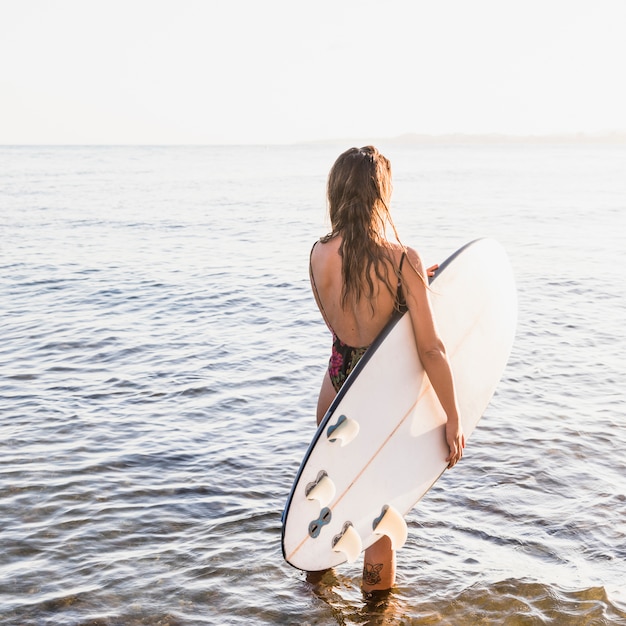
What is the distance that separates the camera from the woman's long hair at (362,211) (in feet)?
10.2

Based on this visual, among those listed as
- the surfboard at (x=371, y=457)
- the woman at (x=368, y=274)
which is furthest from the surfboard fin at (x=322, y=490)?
the woman at (x=368, y=274)

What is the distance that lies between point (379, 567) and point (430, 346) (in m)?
1.27

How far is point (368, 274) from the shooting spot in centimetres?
319

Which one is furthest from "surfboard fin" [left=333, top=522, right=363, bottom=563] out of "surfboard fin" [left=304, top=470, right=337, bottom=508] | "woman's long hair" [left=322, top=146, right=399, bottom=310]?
"woman's long hair" [left=322, top=146, right=399, bottom=310]

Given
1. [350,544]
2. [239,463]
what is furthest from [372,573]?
[239,463]

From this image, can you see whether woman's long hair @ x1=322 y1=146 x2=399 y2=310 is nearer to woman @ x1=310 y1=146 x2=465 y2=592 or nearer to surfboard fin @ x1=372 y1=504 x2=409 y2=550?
woman @ x1=310 y1=146 x2=465 y2=592

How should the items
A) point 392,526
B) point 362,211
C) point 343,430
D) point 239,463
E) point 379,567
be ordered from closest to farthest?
point 362,211
point 343,430
point 392,526
point 379,567
point 239,463

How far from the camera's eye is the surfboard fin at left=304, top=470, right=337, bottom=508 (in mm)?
3490

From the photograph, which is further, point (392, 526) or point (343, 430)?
point (392, 526)

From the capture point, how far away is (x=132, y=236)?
1988cm

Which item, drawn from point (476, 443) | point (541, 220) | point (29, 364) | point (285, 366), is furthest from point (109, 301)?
point (541, 220)

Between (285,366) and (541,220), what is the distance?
16787mm

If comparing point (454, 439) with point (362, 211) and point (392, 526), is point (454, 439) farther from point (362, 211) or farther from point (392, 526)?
point (362, 211)

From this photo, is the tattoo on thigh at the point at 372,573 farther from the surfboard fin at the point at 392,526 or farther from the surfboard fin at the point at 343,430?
the surfboard fin at the point at 343,430
